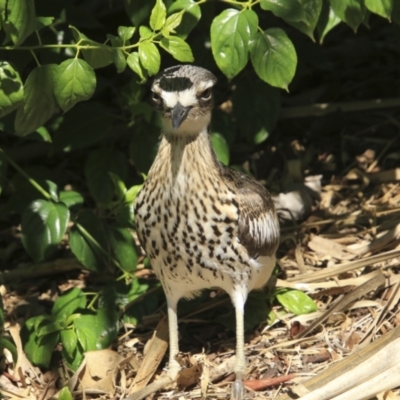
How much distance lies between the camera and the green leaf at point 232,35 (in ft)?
13.3

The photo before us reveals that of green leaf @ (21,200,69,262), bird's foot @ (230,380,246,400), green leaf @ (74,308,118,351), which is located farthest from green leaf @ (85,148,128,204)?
bird's foot @ (230,380,246,400)

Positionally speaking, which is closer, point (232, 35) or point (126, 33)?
point (126, 33)

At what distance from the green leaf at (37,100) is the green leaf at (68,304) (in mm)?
1096

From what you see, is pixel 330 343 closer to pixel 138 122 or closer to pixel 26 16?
pixel 138 122

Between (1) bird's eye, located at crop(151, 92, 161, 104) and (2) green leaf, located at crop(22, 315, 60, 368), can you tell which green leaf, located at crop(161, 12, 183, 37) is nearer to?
(1) bird's eye, located at crop(151, 92, 161, 104)

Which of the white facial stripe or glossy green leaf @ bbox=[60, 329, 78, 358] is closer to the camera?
the white facial stripe

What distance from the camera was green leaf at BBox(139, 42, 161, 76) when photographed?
12.8 feet

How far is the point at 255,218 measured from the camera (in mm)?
4492

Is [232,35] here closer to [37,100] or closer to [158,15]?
[158,15]

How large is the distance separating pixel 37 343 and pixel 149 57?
5.18 ft

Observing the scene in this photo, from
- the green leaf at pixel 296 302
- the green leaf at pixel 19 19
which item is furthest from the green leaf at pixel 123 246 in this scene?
the green leaf at pixel 19 19

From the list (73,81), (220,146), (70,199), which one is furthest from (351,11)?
(70,199)

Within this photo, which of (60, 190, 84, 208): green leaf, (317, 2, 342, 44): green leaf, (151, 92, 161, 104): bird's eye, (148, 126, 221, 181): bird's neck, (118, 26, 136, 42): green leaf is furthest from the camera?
(60, 190, 84, 208): green leaf

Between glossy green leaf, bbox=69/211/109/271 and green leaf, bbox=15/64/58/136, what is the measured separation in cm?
98
